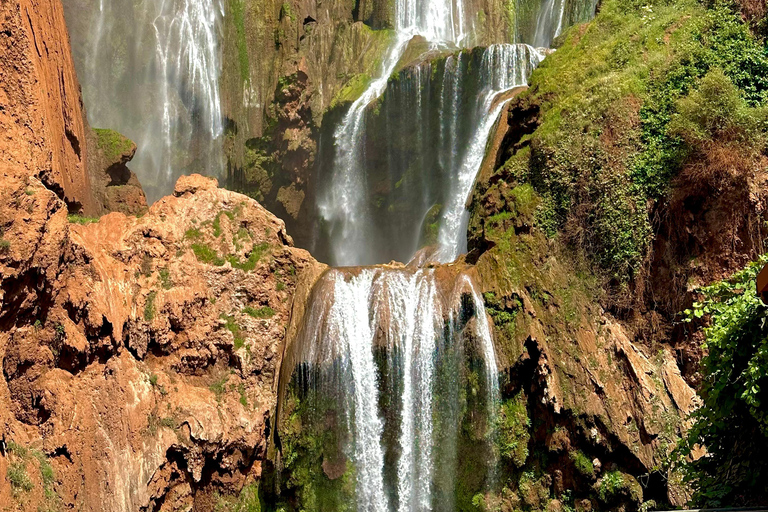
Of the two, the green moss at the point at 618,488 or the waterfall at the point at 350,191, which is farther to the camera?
the waterfall at the point at 350,191

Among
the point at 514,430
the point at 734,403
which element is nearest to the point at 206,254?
the point at 514,430

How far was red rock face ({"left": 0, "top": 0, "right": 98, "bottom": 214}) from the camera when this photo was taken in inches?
509

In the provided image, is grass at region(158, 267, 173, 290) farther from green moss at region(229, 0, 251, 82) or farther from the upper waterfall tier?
green moss at region(229, 0, 251, 82)

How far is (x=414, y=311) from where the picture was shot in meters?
15.9

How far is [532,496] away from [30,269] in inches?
416

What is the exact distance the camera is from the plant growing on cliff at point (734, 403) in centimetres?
906

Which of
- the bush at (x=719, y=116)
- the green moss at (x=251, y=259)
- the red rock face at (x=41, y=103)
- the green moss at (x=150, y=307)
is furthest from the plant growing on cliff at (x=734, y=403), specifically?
the red rock face at (x=41, y=103)

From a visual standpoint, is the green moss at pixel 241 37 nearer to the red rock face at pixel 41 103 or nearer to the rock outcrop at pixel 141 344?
the red rock face at pixel 41 103

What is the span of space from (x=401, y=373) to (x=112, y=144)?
11.0m

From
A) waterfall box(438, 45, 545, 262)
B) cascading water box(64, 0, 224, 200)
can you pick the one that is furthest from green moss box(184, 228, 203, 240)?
cascading water box(64, 0, 224, 200)

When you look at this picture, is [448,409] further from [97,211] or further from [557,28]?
[557,28]

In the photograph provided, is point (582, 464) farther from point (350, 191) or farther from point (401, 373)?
point (350, 191)

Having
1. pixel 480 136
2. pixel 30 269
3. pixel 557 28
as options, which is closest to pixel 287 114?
pixel 480 136

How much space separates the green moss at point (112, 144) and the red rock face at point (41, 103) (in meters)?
2.58
